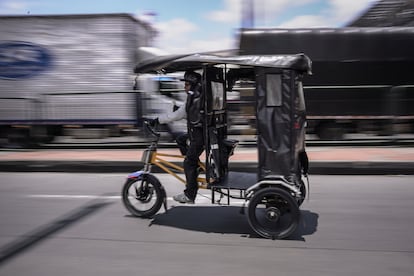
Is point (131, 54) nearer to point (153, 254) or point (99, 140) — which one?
point (99, 140)

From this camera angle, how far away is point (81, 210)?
6496mm

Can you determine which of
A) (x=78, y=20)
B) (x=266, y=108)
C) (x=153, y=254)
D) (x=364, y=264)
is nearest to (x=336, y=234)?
(x=364, y=264)

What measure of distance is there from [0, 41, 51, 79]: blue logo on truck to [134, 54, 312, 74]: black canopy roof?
9.62m

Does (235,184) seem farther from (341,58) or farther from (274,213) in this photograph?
(341,58)

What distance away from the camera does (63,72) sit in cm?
1395

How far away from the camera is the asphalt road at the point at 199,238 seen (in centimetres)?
423

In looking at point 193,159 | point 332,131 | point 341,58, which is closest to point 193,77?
point 193,159

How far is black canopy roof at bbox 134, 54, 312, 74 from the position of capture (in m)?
4.89

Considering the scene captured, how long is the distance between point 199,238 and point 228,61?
2040mm

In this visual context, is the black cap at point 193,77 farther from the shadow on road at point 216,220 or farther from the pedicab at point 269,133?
the shadow on road at point 216,220

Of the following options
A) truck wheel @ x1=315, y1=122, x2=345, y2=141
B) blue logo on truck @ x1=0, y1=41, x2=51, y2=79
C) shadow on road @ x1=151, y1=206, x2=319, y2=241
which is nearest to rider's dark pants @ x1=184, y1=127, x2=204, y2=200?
shadow on road @ x1=151, y1=206, x2=319, y2=241

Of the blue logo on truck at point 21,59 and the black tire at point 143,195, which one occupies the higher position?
the blue logo on truck at point 21,59

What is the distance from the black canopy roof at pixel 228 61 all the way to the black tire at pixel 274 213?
1387mm

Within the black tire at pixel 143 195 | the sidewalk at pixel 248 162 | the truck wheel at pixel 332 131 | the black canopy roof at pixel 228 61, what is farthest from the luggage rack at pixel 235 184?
the truck wheel at pixel 332 131
